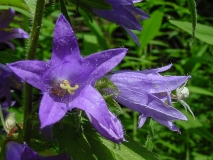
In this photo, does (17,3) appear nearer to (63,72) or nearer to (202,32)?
(63,72)

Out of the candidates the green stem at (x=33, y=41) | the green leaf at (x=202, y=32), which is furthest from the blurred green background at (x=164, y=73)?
the green stem at (x=33, y=41)

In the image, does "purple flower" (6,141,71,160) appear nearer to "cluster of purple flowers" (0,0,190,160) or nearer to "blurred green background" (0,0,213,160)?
"cluster of purple flowers" (0,0,190,160)

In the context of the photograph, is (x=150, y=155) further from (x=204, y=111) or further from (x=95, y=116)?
(x=204, y=111)

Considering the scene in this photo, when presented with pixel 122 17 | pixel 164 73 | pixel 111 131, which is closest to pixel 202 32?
pixel 122 17

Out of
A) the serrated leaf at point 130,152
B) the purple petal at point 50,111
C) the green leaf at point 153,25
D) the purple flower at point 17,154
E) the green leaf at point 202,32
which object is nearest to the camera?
the purple petal at point 50,111

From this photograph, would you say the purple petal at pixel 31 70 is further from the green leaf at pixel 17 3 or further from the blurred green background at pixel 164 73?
the blurred green background at pixel 164 73

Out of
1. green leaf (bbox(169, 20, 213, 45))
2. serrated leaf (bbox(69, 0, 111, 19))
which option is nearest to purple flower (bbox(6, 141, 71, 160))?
serrated leaf (bbox(69, 0, 111, 19))
